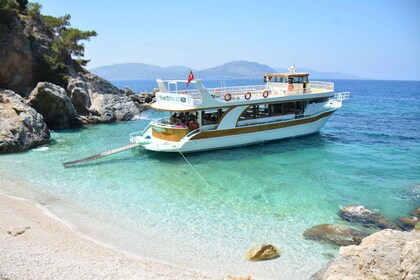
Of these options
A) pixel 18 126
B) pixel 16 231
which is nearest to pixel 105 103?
pixel 18 126

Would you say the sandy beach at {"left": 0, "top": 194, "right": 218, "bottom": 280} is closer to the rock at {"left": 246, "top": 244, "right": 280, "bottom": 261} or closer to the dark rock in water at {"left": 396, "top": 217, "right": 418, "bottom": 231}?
the rock at {"left": 246, "top": 244, "right": 280, "bottom": 261}

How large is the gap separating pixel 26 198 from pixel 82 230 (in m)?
4.05

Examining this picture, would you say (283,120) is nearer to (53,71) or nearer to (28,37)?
(53,71)

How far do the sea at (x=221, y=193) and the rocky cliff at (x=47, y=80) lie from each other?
4262mm

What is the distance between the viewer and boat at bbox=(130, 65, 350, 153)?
847 inches

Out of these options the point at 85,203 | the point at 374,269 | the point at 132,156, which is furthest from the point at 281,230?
the point at 132,156

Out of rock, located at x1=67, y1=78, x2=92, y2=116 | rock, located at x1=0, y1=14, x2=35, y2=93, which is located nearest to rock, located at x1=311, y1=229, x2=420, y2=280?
rock, located at x1=0, y1=14, x2=35, y2=93

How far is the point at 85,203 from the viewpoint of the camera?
1382 cm

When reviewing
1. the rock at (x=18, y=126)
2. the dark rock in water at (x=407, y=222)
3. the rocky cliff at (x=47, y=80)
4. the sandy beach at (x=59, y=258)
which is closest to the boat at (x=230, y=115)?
the rock at (x=18, y=126)

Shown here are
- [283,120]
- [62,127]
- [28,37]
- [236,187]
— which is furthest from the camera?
[28,37]

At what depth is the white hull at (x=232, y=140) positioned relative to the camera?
21.1 m

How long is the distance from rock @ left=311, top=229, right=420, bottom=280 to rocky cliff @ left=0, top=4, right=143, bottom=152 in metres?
22.3

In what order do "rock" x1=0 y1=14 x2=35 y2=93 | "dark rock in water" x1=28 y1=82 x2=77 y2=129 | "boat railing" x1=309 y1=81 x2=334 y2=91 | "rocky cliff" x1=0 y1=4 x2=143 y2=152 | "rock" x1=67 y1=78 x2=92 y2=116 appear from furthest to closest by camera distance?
"rock" x1=67 y1=78 x2=92 y2=116 < "rock" x1=0 y1=14 x2=35 y2=93 < "rocky cliff" x1=0 y1=4 x2=143 y2=152 < "boat railing" x1=309 y1=81 x2=334 y2=91 < "dark rock in water" x1=28 y1=82 x2=77 y2=129

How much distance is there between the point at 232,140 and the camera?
23047 millimetres
